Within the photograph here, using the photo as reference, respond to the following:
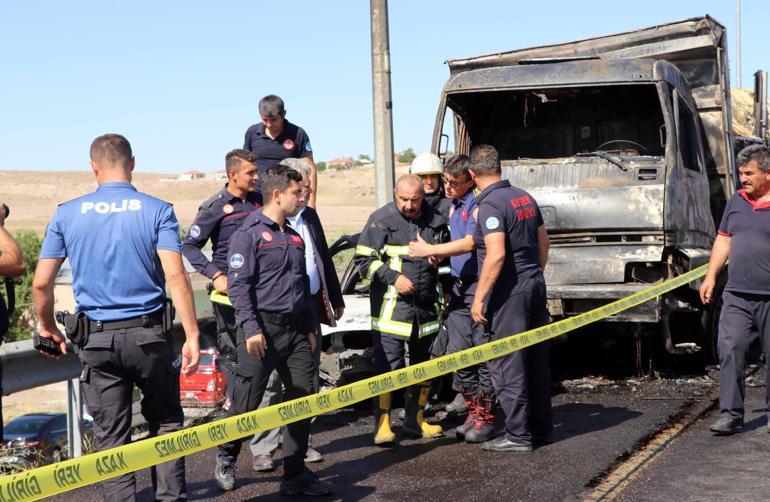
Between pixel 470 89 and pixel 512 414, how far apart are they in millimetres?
4109

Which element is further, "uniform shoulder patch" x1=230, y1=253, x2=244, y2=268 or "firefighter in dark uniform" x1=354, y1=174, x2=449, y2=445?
"firefighter in dark uniform" x1=354, y1=174, x2=449, y2=445

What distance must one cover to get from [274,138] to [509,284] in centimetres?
232

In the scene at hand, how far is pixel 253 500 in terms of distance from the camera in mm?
6023

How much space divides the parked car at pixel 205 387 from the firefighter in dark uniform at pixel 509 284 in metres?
2.59

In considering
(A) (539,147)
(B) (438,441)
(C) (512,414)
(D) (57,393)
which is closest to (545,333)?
(C) (512,414)

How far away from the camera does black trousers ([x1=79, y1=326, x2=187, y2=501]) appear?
16.4ft

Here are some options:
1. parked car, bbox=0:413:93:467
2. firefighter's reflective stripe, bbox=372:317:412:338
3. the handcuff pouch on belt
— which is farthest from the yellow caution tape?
parked car, bbox=0:413:93:467

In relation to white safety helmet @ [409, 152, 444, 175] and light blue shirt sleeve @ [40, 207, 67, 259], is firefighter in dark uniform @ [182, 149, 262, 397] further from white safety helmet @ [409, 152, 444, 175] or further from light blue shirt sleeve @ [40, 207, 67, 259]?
light blue shirt sleeve @ [40, 207, 67, 259]

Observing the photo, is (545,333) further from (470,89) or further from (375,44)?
(375,44)

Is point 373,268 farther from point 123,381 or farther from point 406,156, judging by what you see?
point 406,156

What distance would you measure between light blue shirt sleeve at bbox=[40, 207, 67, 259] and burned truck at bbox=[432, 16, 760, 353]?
4976 millimetres

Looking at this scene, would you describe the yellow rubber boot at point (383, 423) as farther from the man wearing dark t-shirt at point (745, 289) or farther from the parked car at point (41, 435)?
the parked car at point (41, 435)

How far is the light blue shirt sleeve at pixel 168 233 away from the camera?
507 cm

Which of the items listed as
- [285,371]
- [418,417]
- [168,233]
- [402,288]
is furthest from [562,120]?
[168,233]
